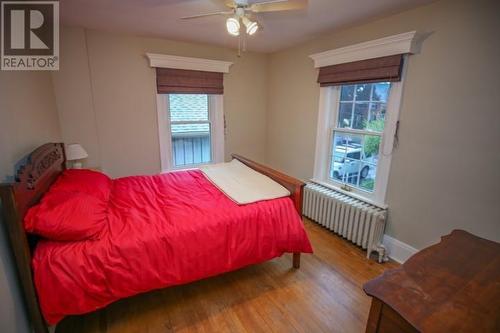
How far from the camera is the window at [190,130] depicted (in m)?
3.24

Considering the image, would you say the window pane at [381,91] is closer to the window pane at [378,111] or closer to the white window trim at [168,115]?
the window pane at [378,111]

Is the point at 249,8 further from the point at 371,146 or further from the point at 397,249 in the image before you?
the point at 397,249

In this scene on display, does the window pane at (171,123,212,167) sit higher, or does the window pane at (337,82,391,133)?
the window pane at (337,82,391,133)

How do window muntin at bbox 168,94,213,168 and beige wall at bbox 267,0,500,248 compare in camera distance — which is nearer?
beige wall at bbox 267,0,500,248

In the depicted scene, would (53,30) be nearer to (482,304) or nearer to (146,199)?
(146,199)

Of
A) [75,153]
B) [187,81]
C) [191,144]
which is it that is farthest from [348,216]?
[75,153]

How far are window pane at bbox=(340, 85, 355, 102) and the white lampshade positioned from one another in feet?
9.94

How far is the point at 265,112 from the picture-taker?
3.96 metres

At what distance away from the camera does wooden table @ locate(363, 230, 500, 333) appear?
0.83 m

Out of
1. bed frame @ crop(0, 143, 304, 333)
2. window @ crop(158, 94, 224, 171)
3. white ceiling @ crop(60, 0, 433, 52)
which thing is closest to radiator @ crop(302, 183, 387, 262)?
window @ crop(158, 94, 224, 171)

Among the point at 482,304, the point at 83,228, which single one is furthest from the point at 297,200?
the point at 83,228

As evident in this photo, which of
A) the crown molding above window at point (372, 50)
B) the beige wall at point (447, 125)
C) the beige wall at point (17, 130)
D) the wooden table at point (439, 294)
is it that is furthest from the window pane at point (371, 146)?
the beige wall at point (17, 130)

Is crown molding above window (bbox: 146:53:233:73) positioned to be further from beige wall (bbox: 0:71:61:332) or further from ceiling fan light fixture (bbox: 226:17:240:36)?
ceiling fan light fixture (bbox: 226:17:240:36)

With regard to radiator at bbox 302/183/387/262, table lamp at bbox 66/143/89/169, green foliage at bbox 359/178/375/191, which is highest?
table lamp at bbox 66/143/89/169
